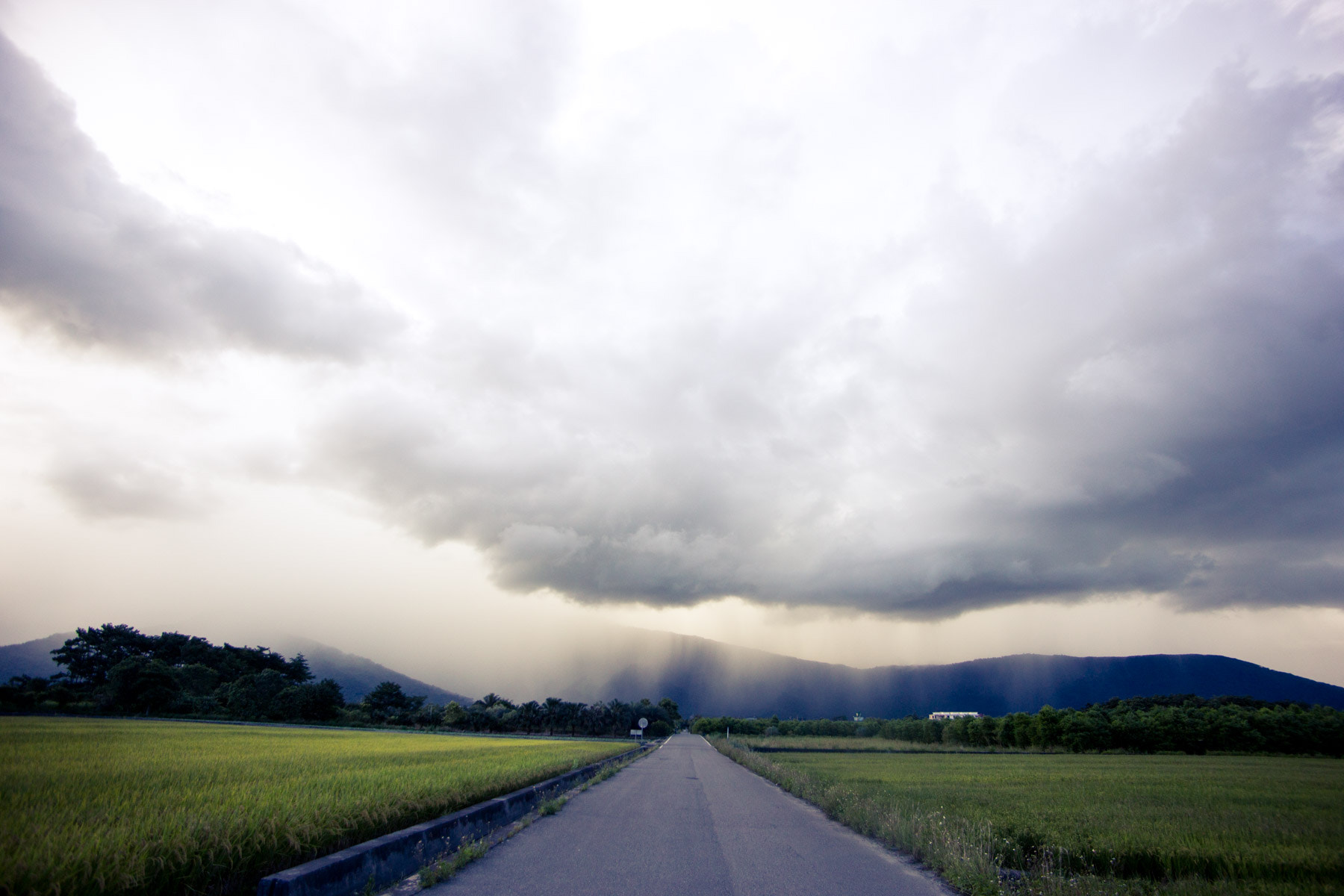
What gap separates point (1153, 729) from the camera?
52531mm

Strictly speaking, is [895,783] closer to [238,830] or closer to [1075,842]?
[1075,842]

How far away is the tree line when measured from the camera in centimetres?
4122

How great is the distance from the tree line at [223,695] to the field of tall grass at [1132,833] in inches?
1611

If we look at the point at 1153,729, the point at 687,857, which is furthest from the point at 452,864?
the point at 1153,729

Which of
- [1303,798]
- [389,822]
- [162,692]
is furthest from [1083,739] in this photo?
[162,692]

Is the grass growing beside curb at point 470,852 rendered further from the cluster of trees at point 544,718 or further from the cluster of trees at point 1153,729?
the cluster of trees at point 544,718

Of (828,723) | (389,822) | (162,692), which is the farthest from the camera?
(828,723)

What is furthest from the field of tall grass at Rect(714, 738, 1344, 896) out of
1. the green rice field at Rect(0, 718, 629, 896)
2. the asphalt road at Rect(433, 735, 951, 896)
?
the green rice field at Rect(0, 718, 629, 896)

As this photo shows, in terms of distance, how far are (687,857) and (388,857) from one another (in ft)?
12.9

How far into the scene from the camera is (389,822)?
7.79 metres

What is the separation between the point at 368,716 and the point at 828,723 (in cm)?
9331

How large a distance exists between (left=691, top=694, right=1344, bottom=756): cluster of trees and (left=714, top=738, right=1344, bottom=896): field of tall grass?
3.41 m

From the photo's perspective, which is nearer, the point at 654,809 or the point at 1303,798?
the point at 1303,798

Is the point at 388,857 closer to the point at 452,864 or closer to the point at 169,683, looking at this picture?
the point at 452,864
